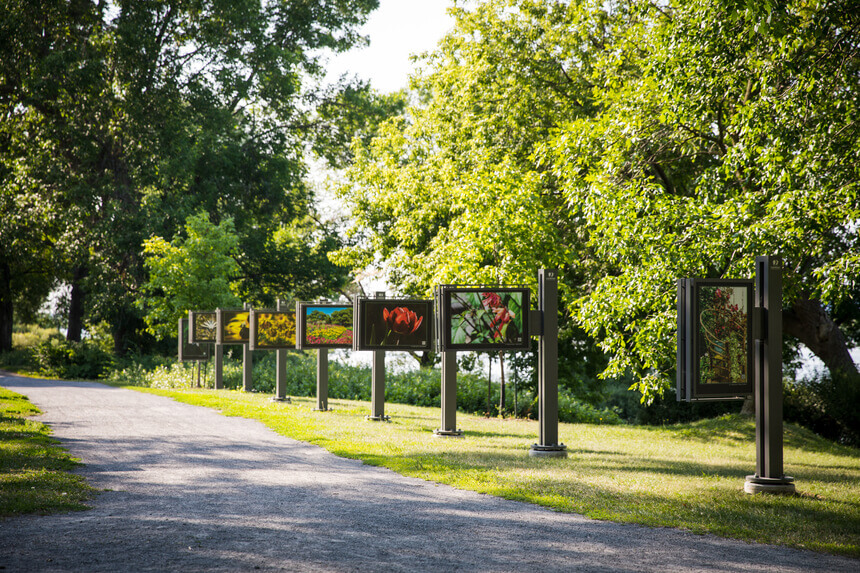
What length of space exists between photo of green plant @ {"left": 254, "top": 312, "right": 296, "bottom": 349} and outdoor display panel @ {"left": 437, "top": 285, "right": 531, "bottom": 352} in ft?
27.3

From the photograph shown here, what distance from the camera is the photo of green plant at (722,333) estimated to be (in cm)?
865

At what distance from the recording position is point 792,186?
12.0 meters

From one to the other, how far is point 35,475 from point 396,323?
7406 millimetres

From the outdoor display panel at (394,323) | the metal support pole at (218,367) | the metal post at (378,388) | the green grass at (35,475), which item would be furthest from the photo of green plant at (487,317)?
the metal support pole at (218,367)

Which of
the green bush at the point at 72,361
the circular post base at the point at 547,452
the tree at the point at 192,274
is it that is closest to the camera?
the circular post base at the point at 547,452

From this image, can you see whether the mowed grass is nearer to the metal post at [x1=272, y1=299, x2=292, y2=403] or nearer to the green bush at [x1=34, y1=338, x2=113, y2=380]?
the metal post at [x1=272, y1=299, x2=292, y2=403]

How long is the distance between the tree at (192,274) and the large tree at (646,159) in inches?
310

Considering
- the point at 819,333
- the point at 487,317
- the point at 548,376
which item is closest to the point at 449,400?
the point at 487,317

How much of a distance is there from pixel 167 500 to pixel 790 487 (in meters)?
6.58

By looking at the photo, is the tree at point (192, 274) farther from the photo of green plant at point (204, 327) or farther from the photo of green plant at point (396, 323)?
the photo of green plant at point (396, 323)

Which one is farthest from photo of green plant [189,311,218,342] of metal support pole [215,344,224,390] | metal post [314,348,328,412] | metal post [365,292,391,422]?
metal post [365,292,391,422]

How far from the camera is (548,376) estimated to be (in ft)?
36.3

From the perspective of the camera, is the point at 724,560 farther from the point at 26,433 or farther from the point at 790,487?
the point at 26,433

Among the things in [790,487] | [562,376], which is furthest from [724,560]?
[562,376]
